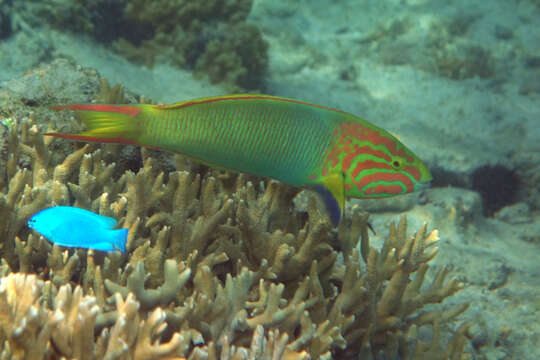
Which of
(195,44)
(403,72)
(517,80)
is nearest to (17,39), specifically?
(195,44)

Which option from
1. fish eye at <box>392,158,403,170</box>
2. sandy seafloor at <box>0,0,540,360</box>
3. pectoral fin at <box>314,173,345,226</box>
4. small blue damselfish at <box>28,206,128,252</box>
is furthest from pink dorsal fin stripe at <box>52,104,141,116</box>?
sandy seafloor at <box>0,0,540,360</box>

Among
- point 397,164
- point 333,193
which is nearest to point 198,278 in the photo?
point 333,193

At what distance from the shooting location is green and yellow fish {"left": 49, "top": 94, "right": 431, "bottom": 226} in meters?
2.59

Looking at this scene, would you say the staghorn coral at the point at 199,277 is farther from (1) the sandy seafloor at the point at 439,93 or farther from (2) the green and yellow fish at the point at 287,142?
(1) the sandy seafloor at the point at 439,93

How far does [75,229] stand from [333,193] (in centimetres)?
153

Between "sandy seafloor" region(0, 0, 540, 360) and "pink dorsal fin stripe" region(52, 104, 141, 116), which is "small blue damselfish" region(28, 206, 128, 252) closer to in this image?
"pink dorsal fin stripe" region(52, 104, 141, 116)

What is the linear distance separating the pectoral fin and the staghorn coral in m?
0.36

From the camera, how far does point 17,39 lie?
7.10m

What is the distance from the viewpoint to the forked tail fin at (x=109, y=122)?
7.84 feet

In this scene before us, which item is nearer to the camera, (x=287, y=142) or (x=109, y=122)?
(x=109, y=122)

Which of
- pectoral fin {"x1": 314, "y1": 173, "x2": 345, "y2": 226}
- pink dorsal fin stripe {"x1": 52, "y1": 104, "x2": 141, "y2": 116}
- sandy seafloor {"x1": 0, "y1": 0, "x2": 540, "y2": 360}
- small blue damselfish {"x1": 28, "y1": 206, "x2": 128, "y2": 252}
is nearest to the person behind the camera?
small blue damselfish {"x1": 28, "y1": 206, "x2": 128, "y2": 252}

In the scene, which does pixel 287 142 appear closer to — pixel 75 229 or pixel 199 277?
pixel 199 277

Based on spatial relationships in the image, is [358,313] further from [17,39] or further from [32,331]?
[17,39]

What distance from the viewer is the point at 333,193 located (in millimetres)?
2744
